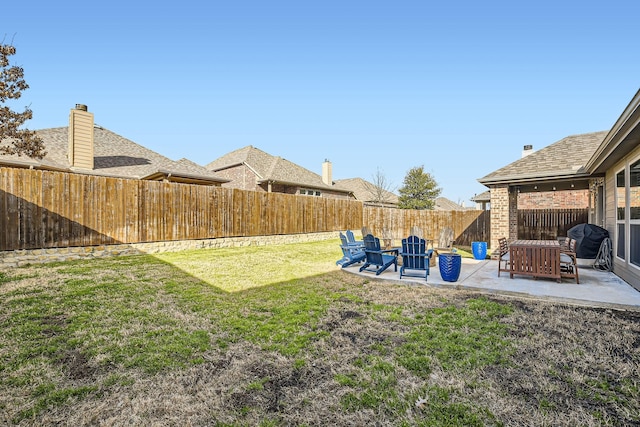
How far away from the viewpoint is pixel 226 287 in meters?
6.51

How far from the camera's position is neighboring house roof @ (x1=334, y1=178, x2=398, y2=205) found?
37.1 meters

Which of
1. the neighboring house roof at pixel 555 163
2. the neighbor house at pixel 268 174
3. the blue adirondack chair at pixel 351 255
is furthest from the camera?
Answer: the neighbor house at pixel 268 174

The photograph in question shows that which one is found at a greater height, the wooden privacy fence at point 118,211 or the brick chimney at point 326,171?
the brick chimney at point 326,171

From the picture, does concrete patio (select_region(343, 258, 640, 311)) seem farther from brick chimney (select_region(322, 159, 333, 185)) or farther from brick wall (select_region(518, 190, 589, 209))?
brick chimney (select_region(322, 159, 333, 185))

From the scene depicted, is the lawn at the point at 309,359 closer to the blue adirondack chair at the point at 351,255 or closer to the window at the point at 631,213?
the window at the point at 631,213

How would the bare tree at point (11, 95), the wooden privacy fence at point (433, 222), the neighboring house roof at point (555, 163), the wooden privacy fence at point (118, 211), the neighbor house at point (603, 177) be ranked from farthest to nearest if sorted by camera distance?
the wooden privacy fence at point (433, 222) < the bare tree at point (11, 95) < the neighboring house roof at point (555, 163) < the wooden privacy fence at point (118, 211) < the neighbor house at point (603, 177)

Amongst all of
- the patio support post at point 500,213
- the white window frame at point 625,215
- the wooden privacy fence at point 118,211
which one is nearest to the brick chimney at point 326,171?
the wooden privacy fence at point 118,211

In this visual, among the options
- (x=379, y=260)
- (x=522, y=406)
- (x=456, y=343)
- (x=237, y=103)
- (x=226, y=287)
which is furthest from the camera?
(x=237, y=103)

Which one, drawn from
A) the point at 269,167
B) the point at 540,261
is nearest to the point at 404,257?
the point at 540,261

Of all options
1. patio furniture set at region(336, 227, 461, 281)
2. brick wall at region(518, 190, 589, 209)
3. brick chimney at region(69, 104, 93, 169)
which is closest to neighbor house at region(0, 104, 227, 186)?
brick chimney at region(69, 104, 93, 169)

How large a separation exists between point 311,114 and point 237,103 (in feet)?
18.2

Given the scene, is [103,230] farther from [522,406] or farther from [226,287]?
[522,406]

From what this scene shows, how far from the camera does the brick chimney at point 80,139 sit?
14.1 m

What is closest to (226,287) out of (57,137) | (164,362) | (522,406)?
(164,362)
